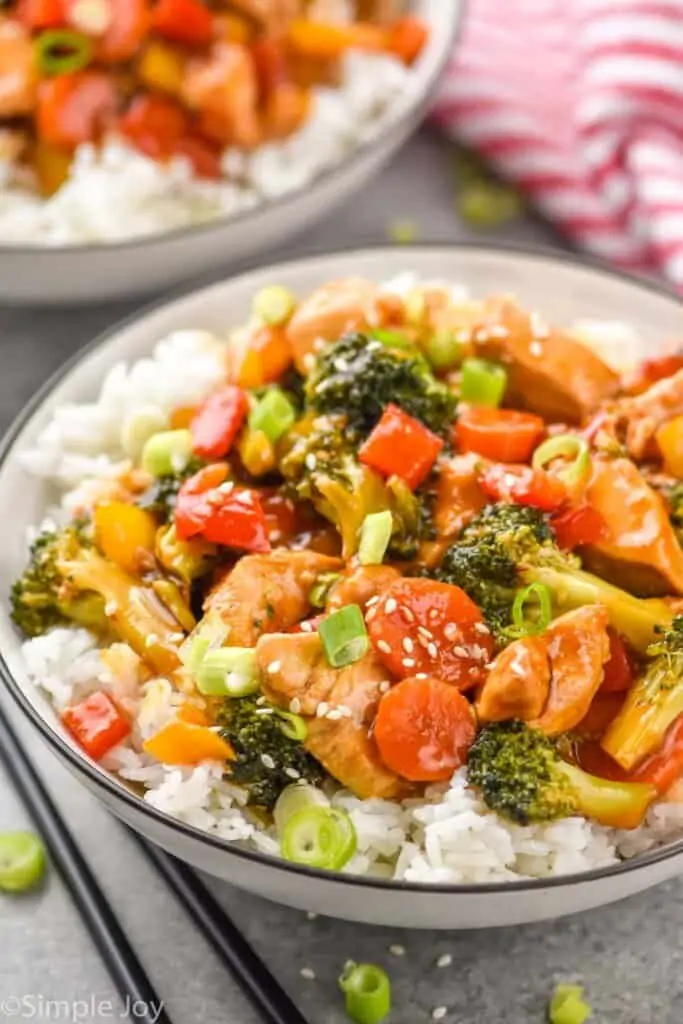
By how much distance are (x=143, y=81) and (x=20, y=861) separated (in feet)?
8.78

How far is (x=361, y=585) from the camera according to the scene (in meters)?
3.02

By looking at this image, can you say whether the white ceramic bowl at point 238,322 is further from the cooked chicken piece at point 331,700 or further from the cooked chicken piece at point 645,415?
the cooked chicken piece at point 645,415

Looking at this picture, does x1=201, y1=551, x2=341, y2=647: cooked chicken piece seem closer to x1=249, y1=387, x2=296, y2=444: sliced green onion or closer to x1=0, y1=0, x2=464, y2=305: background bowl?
x1=249, y1=387, x2=296, y2=444: sliced green onion

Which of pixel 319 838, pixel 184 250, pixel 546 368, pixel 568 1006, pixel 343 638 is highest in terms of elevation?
pixel 184 250

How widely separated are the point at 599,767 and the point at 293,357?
A: 1333 mm

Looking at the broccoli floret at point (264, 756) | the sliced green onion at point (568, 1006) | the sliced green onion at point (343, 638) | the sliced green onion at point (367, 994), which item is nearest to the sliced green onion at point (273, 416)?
the sliced green onion at point (343, 638)

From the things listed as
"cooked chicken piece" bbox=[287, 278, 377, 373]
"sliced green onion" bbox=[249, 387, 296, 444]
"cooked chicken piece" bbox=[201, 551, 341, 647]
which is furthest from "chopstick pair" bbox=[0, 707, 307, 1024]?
"cooked chicken piece" bbox=[287, 278, 377, 373]

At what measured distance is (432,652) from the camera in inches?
115

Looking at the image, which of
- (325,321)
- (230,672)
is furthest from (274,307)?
(230,672)

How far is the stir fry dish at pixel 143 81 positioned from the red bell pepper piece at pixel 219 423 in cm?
149

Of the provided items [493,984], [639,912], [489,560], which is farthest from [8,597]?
[639,912]

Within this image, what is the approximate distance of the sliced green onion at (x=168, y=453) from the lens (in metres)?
3.43

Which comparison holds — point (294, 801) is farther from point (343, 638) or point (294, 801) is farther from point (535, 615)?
point (535, 615)

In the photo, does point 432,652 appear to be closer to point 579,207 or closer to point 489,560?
point 489,560
